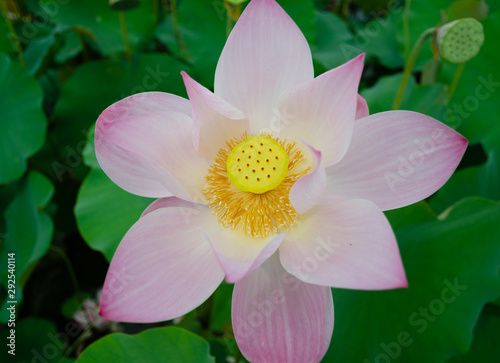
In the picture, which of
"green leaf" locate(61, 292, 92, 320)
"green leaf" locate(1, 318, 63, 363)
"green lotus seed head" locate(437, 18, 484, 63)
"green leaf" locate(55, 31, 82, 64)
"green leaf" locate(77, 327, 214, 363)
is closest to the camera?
"green leaf" locate(77, 327, 214, 363)

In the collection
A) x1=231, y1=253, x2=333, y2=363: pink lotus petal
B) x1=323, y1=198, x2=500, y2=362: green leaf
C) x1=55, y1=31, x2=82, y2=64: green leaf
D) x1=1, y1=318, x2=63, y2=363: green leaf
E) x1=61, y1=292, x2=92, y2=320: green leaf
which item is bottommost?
x1=61, y1=292, x2=92, y2=320: green leaf

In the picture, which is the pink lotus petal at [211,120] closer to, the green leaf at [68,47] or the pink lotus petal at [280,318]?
the pink lotus petal at [280,318]

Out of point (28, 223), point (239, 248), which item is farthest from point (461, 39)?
point (28, 223)

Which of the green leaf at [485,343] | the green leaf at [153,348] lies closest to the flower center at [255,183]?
the green leaf at [153,348]

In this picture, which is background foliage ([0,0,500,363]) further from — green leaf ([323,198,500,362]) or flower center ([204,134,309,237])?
flower center ([204,134,309,237])

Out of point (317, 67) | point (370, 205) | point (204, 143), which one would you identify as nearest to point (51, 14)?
point (317, 67)

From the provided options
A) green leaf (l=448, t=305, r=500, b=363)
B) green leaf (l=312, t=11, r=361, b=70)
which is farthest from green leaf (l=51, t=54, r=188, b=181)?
green leaf (l=448, t=305, r=500, b=363)

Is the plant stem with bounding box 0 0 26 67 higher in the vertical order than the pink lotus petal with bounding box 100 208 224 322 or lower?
higher
